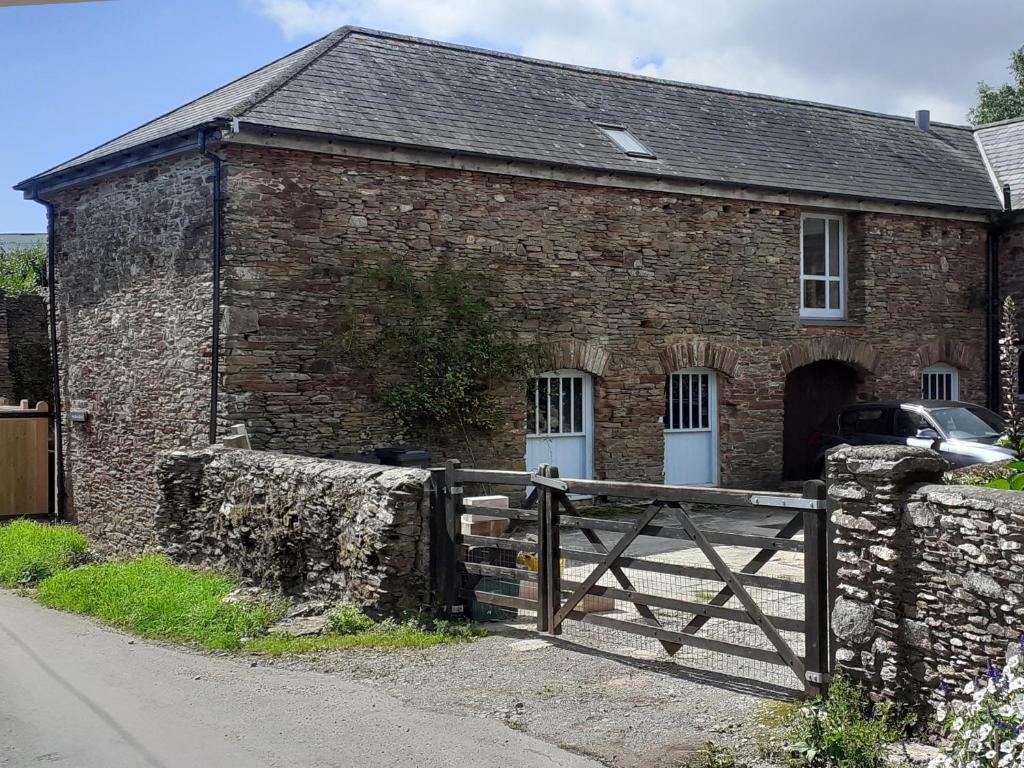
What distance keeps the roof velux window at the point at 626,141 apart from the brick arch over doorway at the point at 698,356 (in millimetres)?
2912

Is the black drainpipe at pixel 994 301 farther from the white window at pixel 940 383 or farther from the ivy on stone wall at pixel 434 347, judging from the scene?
the ivy on stone wall at pixel 434 347

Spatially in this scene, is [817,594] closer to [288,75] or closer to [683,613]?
[683,613]

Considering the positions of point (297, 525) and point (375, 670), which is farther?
point (297, 525)

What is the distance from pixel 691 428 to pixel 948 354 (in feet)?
17.8

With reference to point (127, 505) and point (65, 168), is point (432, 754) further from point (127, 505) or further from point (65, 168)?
point (65, 168)

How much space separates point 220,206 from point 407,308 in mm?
2653

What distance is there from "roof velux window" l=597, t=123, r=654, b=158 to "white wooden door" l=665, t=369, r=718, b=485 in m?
3.38

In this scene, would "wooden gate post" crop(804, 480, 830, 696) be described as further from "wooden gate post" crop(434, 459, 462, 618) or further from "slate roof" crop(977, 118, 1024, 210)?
"slate roof" crop(977, 118, 1024, 210)

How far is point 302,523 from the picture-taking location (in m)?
9.61

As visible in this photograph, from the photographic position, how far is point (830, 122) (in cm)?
2045

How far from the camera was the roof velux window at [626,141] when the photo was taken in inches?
637

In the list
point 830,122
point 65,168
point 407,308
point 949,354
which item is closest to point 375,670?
point 407,308

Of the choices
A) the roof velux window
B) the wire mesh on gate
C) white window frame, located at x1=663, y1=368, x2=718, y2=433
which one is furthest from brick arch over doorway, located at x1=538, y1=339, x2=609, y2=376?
the wire mesh on gate

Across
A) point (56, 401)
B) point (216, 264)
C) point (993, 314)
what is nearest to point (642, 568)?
point (216, 264)
